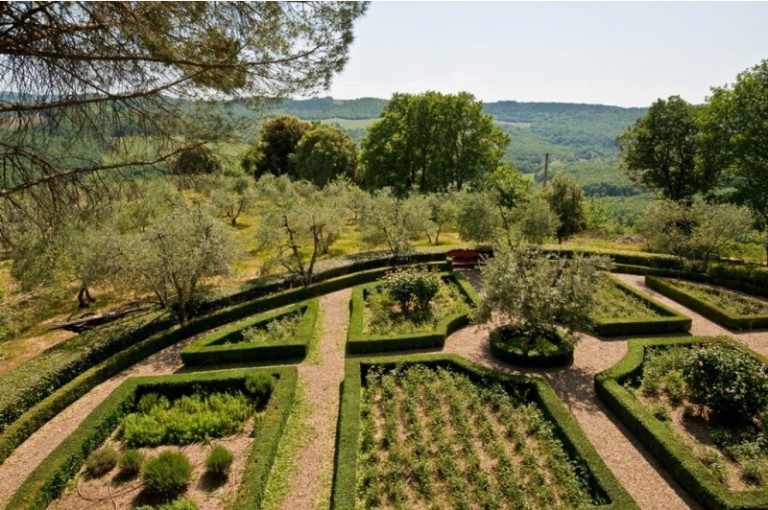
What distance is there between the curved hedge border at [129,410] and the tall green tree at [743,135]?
28362mm

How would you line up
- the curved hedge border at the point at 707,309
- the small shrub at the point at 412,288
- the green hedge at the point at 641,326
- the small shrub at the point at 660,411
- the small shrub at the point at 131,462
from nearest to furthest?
the small shrub at the point at 131,462
the small shrub at the point at 660,411
the green hedge at the point at 641,326
the curved hedge border at the point at 707,309
the small shrub at the point at 412,288

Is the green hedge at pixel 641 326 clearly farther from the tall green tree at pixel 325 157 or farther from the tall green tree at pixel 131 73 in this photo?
the tall green tree at pixel 325 157

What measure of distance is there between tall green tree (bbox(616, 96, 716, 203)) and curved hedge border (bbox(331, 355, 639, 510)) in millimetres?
26605

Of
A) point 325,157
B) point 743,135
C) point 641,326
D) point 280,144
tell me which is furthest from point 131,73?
point 280,144

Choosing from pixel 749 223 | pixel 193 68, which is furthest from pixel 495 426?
pixel 749 223

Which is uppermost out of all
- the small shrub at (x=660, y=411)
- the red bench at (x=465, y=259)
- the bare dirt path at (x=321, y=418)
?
the red bench at (x=465, y=259)

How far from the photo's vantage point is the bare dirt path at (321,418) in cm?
982

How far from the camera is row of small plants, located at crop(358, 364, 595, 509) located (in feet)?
30.8

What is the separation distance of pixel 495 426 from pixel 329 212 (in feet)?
46.7

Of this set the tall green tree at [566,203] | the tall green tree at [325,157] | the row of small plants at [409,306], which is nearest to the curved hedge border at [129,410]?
the row of small plants at [409,306]

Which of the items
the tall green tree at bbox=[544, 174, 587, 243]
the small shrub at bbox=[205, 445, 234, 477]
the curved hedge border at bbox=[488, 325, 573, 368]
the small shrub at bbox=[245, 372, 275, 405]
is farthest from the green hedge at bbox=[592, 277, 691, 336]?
the small shrub at bbox=[205, 445, 234, 477]

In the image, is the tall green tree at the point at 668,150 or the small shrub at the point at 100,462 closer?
the small shrub at the point at 100,462

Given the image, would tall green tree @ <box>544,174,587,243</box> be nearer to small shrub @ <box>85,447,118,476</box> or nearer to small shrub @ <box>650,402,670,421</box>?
small shrub @ <box>650,402,670,421</box>

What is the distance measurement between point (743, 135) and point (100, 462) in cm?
3446
